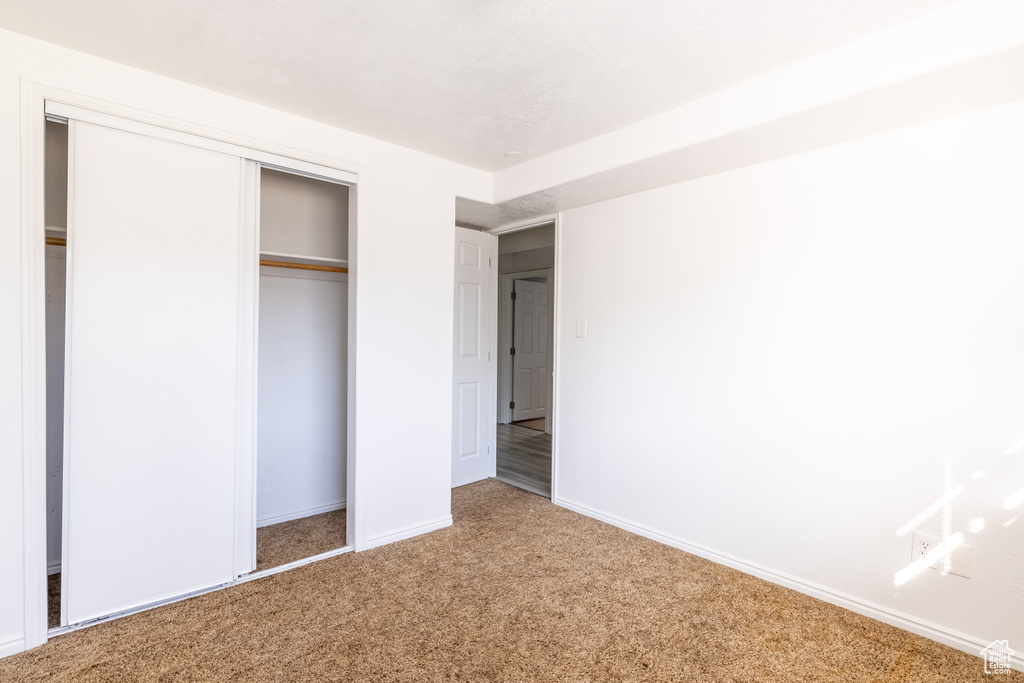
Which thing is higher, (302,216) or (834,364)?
(302,216)

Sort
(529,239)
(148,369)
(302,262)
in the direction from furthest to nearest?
(529,239) < (302,262) < (148,369)

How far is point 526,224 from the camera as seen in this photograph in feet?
13.4

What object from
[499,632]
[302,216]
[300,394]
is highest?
[302,216]

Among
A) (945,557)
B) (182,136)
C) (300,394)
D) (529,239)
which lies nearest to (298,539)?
(300,394)

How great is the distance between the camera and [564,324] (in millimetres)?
3770

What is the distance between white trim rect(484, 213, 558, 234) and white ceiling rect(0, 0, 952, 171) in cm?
122

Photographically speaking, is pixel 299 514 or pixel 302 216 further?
pixel 299 514

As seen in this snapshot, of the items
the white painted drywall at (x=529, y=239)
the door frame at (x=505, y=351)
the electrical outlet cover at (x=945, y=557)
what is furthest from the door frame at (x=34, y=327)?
the door frame at (x=505, y=351)

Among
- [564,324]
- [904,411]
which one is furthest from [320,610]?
[904,411]

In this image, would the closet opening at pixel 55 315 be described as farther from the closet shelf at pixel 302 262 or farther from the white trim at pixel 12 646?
the closet shelf at pixel 302 262

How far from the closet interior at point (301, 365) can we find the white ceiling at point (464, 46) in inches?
31.9

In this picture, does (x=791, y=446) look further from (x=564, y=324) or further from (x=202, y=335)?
(x=202, y=335)

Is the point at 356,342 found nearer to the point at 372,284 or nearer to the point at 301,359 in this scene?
the point at 372,284

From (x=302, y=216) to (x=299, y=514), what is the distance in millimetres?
1920
